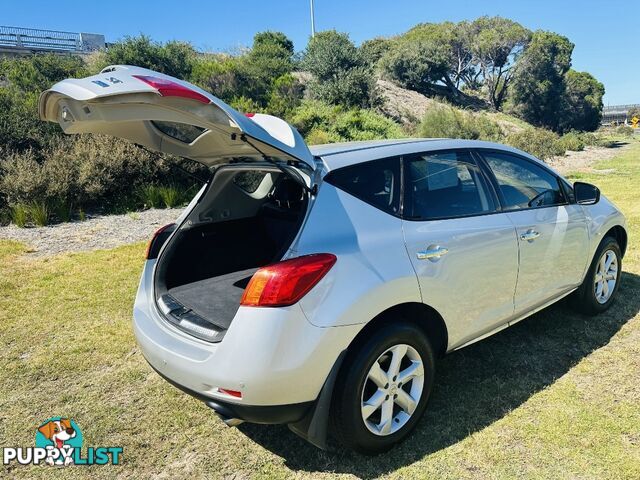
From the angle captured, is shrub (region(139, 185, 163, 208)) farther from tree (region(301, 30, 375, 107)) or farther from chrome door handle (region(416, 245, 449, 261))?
tree (region(301, 30, 375, 107))

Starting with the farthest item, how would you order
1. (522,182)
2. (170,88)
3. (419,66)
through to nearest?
(419,66) < (522,182) < (170,88)

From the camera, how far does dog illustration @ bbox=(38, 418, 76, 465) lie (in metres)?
2.86

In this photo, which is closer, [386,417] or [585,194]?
[386,417]

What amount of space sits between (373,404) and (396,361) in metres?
0.26

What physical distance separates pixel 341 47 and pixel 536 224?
2184cm

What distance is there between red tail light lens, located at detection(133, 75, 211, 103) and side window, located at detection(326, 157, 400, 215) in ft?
2.55

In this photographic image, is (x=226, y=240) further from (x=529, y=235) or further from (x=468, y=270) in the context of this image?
(x=529, y=235)

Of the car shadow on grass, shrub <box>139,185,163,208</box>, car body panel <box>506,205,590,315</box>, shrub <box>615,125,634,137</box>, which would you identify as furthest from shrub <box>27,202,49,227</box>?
shrub <box>615,125,634,137</box>

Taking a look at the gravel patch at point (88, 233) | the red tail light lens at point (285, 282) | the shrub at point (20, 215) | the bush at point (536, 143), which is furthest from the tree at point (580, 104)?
the red tail light lens at point (285, 282)

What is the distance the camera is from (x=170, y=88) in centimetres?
197

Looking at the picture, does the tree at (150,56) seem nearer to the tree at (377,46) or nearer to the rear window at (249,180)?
the rear window at (249,180)

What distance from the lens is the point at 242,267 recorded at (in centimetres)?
369

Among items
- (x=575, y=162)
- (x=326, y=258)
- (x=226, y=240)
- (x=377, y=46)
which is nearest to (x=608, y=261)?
(x=326, y=258)

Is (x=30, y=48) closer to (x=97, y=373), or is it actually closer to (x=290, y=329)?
(x=97, y=373)
